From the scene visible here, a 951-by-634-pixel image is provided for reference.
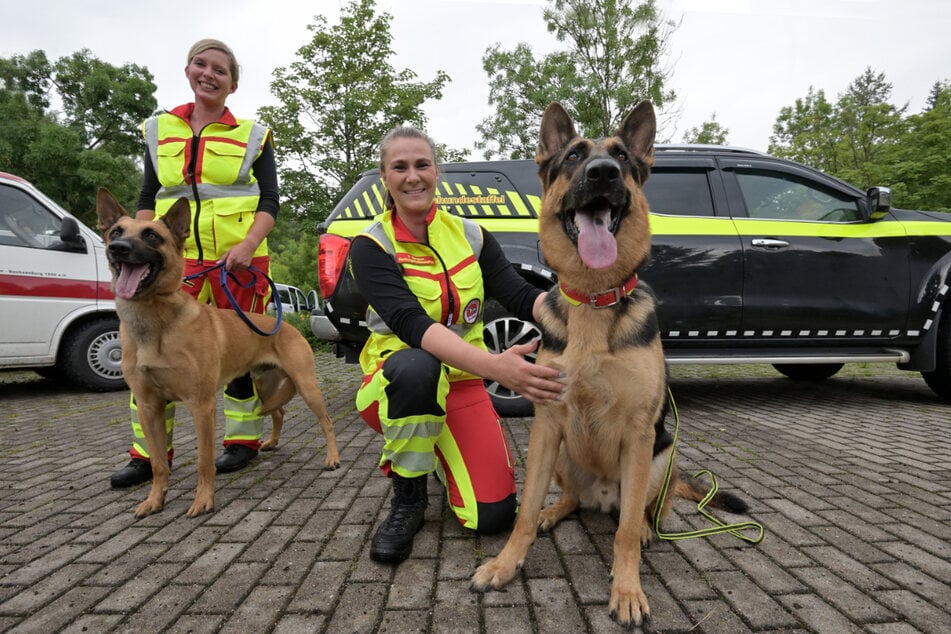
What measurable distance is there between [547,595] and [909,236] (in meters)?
5.06

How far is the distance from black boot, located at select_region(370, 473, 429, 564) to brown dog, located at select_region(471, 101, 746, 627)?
1.22 feet

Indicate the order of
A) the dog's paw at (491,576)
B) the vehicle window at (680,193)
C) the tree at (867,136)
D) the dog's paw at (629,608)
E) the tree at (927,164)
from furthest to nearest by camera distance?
the tree at (867,136), the tree at (927,164), the vehicle window at (680,193), the dog's paw at (491,576), the dog's paw at (629,608)

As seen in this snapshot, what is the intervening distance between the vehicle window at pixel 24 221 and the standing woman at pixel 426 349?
5.15 m

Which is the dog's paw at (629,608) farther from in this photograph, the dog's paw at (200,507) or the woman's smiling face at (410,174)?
the dog's paw at (200,507)

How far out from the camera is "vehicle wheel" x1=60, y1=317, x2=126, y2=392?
18.3 feet

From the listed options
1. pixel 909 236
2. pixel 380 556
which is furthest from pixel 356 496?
pixel 909 236

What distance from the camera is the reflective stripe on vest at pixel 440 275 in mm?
2324

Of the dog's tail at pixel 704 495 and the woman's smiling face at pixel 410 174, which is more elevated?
the woman's smiling face at pixel 410 174

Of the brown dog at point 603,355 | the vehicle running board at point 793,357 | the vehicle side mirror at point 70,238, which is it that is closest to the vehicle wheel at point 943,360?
the vehicle running board at point 793,357

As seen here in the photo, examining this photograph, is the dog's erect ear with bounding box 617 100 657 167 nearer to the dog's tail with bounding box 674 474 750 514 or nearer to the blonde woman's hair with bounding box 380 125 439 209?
the blonde woman's hair with bounding box 380 125 439 209

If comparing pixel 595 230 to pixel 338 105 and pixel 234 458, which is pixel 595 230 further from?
pixel 338 105

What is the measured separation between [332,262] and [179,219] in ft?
4.46

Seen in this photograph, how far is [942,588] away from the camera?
1787 mm

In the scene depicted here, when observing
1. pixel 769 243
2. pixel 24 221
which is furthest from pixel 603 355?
pixel 24 221
